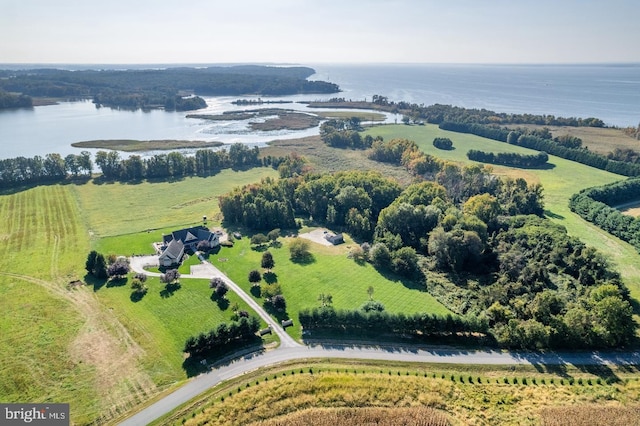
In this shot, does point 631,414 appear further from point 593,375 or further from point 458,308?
point 458,308

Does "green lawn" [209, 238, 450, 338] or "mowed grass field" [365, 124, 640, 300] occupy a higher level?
"mowed grass field" [365, 124, 640, 300]

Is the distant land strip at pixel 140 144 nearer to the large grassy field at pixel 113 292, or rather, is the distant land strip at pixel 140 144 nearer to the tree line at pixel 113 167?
the tree line at pixel 113 167

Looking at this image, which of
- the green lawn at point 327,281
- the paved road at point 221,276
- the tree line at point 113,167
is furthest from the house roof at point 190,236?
the tree line at point 113,167

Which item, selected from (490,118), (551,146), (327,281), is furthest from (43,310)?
(490,118)

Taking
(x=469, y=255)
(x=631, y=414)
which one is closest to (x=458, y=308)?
(x=469, y=255)

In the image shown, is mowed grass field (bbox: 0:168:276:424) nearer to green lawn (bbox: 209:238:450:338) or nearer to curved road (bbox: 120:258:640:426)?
curved road (bbox: 120:258:640:426)

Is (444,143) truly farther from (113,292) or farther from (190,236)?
(113,292)

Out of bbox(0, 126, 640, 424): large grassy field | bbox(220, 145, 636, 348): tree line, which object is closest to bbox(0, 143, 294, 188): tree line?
bbox(0, 126, 640, 424): large grassy field
